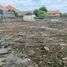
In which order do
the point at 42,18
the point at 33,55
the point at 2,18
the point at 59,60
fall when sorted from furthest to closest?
the point at 42,18 < the point at 2,18 < the point at 33,55 < the point at 59,60

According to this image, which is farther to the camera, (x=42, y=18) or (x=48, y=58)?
(x=42, y=18)

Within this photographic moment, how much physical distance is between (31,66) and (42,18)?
53445 millimetres

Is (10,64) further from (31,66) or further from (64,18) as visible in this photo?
(64,18)

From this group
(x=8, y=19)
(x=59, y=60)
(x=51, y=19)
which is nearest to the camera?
(x=59, y=60)

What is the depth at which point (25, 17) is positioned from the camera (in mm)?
56938

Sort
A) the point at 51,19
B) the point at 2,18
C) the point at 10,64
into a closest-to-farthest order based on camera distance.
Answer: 1. the point at 10,64
2. the point at 2,18
3. the point at 51,19

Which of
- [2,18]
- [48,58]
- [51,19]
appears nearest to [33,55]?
[48,58]

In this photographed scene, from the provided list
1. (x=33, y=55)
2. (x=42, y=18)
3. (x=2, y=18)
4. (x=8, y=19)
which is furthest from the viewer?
(x=42, y=18)

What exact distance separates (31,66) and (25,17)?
1989 inches

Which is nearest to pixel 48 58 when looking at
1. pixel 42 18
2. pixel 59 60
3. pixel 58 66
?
pixel 59 60

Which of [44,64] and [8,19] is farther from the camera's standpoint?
[8,19]

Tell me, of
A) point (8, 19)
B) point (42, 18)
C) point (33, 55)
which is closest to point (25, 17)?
point (42, 18)

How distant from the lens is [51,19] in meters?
55.9

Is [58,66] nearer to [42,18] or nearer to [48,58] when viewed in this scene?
[48,58]
